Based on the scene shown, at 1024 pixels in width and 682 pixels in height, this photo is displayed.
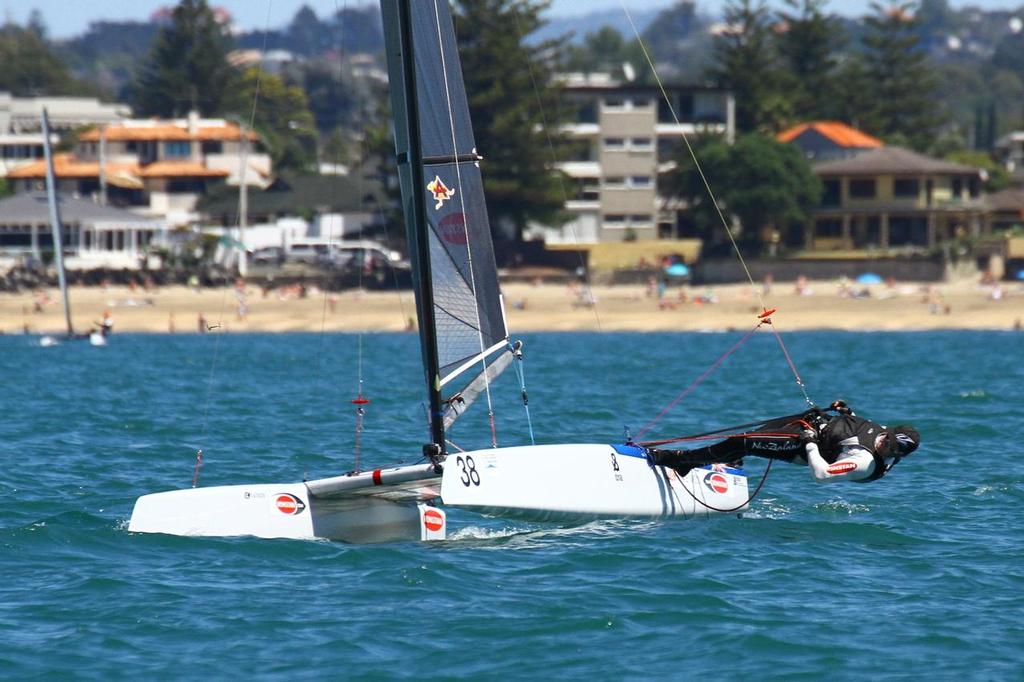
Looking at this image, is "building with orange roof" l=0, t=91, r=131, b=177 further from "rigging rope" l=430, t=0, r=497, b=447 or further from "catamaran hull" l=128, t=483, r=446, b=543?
"rigging rope" l=430, t=0, r=497, b=447

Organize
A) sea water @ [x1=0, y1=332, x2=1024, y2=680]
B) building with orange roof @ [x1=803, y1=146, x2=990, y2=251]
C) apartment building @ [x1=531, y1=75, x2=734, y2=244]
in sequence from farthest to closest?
apartment building @ [x1=531, y1=75, x2=734, y2=244] < building with orange roof @ [x1=803, y1=146, x2=990, y2=251] < sea water @ [x1=0, y1=332, x2=1024, y2=680]

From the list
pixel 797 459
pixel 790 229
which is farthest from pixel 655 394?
pixel 790 229

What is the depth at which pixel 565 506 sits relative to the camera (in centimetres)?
1305

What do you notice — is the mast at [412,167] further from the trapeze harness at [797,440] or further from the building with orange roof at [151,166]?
the building with orange roof at [151,166]

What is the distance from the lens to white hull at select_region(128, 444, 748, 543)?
12.8m

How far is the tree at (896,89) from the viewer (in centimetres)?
7669

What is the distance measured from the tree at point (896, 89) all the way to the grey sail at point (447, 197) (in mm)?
65879

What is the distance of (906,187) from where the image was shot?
62.3 m

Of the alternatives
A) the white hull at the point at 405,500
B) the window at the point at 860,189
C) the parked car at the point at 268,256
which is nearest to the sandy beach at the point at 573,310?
the parked car at the point at 268,256

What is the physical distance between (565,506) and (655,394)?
49.5 feet

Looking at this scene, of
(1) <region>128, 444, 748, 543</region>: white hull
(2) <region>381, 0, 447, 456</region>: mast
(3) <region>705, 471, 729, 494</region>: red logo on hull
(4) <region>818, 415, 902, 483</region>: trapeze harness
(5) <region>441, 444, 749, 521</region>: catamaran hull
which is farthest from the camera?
(3) <region>705, 471, 729, 494</region>: red logo on hull

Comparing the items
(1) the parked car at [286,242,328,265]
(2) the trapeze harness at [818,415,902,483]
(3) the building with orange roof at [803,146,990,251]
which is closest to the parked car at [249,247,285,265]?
(1) the parked car at [286,242,328,265]

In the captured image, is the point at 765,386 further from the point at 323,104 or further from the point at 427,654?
the point at 323,104

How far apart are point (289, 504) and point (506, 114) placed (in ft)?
150
